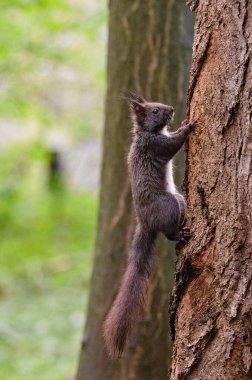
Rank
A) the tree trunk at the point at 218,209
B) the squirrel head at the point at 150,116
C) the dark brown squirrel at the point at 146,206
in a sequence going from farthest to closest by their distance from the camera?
the squirrel head at the point at 150,116 < the dark brown squirrel at the point at 146,206 < the tree trunk at the point at 218,209

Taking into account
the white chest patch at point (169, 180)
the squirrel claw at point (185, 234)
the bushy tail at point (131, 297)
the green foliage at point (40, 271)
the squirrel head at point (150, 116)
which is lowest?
the green foliage at point (40, 271)

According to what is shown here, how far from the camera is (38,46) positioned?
7.89 m

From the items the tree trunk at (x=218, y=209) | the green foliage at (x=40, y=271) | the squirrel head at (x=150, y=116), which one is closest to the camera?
the tree trunk at (x=218, y=209)

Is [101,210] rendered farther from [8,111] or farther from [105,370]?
[8,111]

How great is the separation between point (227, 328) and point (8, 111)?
21.1 feet

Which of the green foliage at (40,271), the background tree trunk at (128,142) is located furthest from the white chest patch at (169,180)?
the green foliage at (40,271)

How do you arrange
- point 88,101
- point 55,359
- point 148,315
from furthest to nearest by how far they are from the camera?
point 88,101, point 55,359, point 148,315

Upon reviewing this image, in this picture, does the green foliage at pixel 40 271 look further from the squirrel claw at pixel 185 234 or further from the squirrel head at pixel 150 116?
the squirrel claw at pixel 185 234

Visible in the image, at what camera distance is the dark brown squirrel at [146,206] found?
3055 millimetres

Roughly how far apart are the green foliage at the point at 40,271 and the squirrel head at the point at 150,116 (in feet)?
12.0

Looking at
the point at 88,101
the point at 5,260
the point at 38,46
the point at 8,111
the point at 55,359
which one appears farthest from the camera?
the point at 88,101

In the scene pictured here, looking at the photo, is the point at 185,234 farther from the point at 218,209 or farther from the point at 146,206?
the point at 146,206

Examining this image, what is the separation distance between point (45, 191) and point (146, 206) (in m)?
12.4

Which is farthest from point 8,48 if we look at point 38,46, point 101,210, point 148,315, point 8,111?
point 148,315
